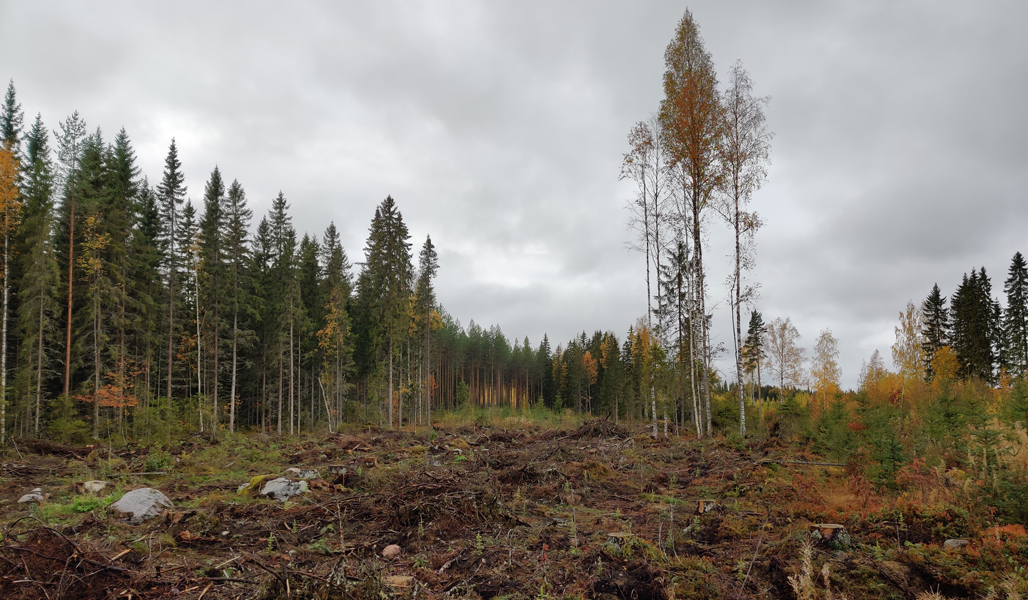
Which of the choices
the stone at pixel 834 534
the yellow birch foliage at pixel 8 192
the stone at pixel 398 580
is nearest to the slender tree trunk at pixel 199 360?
the yellow birch foliage at pixel 8 192

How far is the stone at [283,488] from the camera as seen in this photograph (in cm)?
907

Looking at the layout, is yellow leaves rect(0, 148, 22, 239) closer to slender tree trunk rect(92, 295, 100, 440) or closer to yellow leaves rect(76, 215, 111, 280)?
yellow leaves rect(76, 215, 111, 280)

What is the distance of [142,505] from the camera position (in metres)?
7.79

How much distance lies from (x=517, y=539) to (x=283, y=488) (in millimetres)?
5603

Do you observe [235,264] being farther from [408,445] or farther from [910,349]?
[910,349]

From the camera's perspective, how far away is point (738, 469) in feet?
35.4

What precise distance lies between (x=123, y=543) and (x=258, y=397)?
128ft

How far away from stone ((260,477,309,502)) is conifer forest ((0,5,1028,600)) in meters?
0.06

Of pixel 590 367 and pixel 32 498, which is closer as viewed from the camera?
pixel 32 498

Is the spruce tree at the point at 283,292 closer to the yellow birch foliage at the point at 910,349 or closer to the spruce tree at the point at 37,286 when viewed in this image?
the spruce tree at the point at 37,286

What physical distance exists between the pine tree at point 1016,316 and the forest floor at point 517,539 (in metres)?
43.7

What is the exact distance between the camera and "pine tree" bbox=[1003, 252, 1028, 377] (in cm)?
3741

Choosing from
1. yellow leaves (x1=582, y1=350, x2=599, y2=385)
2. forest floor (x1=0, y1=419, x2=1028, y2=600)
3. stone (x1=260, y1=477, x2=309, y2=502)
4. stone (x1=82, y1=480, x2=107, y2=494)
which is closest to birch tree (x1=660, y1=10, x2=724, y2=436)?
forest floor (x1=0, y1=419, x2=1028, y2=600)

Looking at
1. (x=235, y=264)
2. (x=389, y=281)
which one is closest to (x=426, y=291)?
(x=389, y=281)
